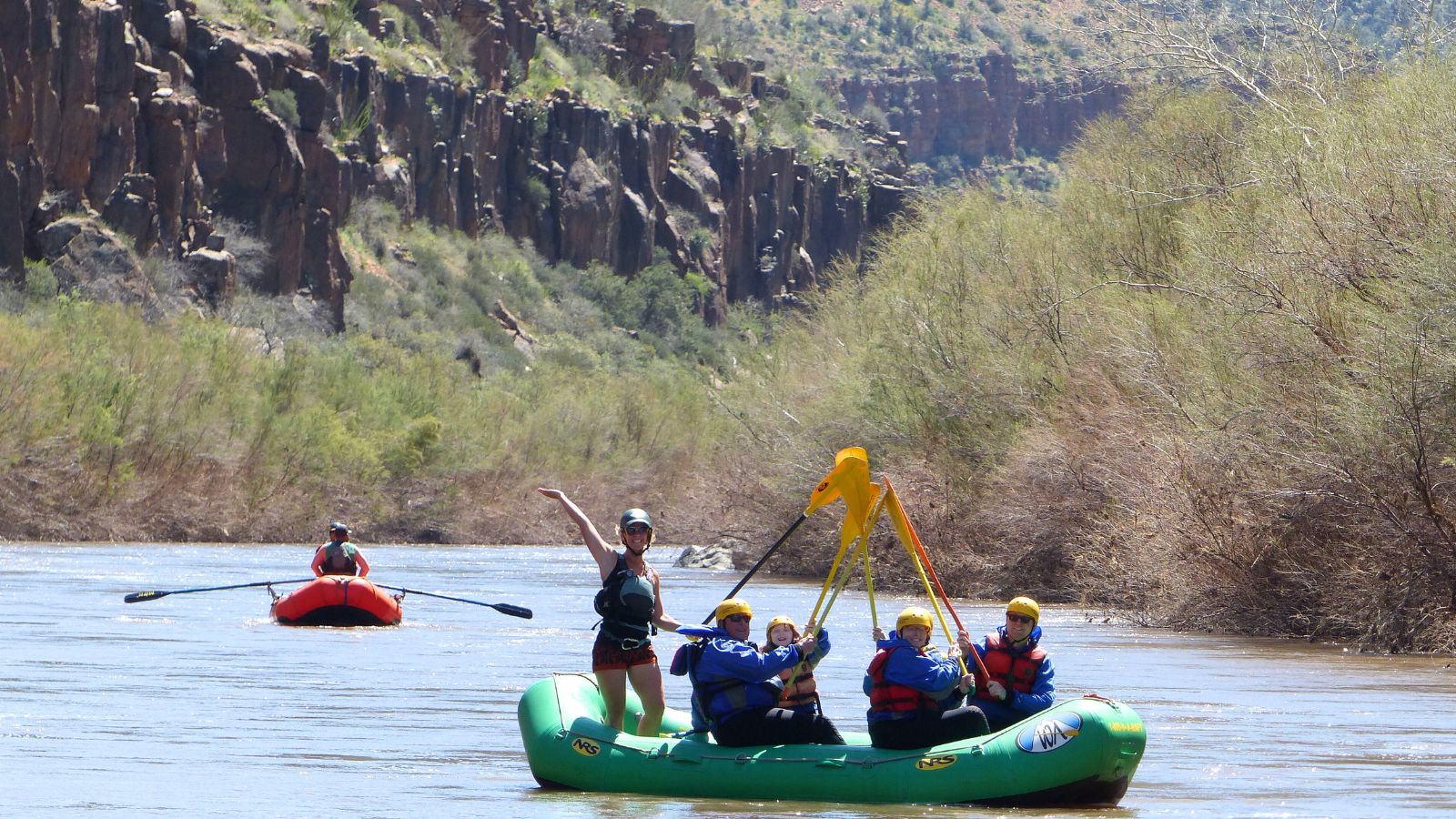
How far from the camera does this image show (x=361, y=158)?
93500 mm

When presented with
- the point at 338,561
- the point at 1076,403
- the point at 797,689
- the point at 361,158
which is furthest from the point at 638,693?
the point at 361,158

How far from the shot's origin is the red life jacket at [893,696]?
1429 centimetres

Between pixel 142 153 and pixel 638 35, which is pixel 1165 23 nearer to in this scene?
pixel 142 153

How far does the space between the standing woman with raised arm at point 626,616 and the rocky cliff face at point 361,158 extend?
53.9 metres

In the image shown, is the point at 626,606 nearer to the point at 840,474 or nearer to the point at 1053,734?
the point at 840,474

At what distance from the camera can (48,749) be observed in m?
16.5

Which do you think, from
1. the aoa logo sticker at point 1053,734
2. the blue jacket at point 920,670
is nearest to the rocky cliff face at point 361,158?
the blue jacket at point 920,670

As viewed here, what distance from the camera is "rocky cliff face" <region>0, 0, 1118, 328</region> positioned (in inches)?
2699

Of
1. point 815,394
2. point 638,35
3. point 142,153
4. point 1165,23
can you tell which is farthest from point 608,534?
point 638,35

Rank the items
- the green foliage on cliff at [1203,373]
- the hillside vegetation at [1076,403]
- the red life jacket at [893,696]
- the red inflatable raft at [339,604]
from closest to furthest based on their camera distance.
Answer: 1. the red life jacket at [893,696]
2. the green foliage on cliff at [1203,373]
3. the hillside vegetation at [1076,403]
4. the red inflatable raft at [339,604]

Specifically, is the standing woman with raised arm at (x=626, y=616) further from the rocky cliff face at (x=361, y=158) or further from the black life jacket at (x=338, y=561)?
the rocky cliff face at (x=361, y=158)

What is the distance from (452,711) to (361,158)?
248 feet

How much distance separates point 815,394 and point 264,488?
23.5 meters

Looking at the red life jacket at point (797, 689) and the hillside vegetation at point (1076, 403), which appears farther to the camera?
the hillside vegetation at point (1076, 403)
